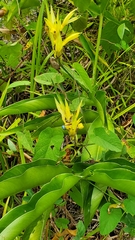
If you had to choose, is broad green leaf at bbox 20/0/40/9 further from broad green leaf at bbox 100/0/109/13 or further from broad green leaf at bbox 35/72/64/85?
broad green leaf at bbox 35/72/64/85

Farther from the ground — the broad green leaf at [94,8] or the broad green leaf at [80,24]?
the broad green leaf at [94,8]

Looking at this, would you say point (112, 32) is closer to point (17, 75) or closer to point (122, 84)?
point (122, 84)

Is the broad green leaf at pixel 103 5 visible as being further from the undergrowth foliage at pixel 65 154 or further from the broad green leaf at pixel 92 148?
the broad green leaf at pixel 92 148

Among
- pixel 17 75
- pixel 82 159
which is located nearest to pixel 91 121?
pixel 82 159

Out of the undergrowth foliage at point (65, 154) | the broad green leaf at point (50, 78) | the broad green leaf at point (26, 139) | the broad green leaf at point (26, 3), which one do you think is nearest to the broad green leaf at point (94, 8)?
the undergrowth foliage at point (65, 154)

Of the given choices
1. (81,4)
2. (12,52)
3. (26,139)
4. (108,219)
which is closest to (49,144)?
(26,139)

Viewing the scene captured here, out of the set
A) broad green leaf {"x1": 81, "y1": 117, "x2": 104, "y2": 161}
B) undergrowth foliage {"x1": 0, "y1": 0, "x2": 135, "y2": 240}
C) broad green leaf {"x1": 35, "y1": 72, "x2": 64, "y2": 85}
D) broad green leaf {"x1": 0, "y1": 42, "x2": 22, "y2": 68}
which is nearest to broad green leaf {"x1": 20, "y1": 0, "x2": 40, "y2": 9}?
undergrowth foliage {"x1": 0, "y1": 0, "x2": 135, "y2": 240}

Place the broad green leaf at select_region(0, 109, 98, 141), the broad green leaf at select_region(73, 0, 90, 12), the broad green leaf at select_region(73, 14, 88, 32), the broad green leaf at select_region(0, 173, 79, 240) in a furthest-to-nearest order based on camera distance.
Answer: the broad green leaf at select_region(73, 14, 88, 32) < the broad green leaf at select_region(73, 0, 90, 12) < the broad green leaf at select_region(0, 109, 98, 141) < the broad green leaf at select_region(0, 173, 79, 240)
